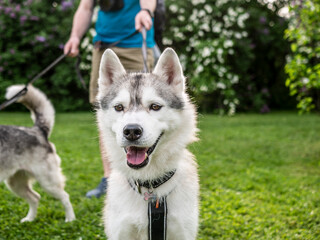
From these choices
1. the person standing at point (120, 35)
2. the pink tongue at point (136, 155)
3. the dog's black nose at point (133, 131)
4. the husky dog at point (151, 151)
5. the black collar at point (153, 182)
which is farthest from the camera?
the person standing at point (120, 35)

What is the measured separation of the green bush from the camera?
14.4 metres

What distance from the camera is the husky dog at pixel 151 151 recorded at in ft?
7.89

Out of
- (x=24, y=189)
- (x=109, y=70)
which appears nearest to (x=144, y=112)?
(x=109, y=70)

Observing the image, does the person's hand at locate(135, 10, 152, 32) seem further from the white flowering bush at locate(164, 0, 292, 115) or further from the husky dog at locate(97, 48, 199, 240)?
the white flowering bush at locate(164, 0, 292, 115)

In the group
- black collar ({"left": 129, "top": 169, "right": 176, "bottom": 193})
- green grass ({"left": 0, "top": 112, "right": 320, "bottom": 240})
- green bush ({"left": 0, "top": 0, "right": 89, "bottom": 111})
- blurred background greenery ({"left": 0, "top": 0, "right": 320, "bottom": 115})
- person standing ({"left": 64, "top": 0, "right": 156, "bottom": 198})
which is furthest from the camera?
green bush ({"left": 0, "top": 0, "right": 89, "bottom": 111})

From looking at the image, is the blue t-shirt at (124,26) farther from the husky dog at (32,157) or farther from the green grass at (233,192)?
the green grass at (233,192)

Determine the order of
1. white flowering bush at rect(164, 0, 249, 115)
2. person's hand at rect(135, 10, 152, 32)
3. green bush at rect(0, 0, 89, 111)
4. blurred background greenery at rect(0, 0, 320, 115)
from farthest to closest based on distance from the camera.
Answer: green bush at rect(0, 0, 89, 111) < blurred background greenery at rect(0, 0, 320, 115) < white flowering bush at rect(164, 0, 249, 115) < person's hand at rect(135, 10, 152, 32)

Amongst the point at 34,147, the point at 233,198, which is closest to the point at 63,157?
the point at 34,147

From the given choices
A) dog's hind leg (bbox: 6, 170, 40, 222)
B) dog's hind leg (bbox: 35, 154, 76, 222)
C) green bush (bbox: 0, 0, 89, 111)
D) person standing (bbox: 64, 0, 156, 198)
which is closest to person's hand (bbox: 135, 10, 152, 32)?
person standing (bbox: 64, 0, 156, 198)

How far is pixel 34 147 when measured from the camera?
3.86 metres

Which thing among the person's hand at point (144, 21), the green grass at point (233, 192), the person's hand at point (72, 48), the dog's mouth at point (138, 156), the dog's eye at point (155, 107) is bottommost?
the green grass at point (233, 192)

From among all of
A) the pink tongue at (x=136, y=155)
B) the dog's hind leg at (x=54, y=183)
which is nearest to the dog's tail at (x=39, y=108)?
the dog's hind leg at (x=54, y=183)

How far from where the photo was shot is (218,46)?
45.7 feet

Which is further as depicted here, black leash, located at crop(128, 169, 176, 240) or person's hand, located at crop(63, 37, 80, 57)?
person's hand, located at crop(63, 37, 80, 57)
